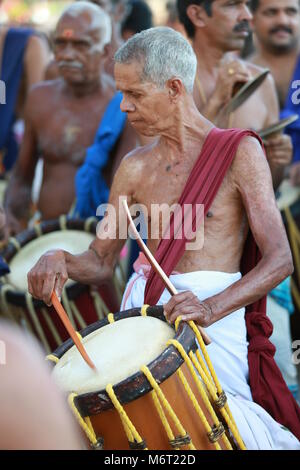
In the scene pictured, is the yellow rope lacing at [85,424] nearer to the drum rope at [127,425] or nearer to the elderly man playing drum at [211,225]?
the drum rope at [127,425]

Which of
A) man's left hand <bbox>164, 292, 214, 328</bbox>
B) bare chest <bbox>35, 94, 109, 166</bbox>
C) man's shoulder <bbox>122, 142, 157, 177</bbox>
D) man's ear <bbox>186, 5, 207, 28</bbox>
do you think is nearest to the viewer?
man's left hand <bbox>164, 292, 214, 328</bbox>

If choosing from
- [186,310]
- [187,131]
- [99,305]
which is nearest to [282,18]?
[99,305]

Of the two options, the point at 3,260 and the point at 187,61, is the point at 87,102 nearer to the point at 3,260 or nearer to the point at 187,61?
the point at 3,260

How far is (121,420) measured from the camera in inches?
101

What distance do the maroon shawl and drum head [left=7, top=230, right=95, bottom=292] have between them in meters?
1.12

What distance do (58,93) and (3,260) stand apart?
4.83 ft

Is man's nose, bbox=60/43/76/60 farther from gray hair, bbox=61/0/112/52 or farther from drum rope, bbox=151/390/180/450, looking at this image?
drum rope, bbox=151/390/180/450

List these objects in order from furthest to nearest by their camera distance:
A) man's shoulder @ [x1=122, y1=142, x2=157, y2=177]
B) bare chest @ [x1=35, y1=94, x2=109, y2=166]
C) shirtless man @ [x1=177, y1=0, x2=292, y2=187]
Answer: bare chest @ [x1=35, y1=94, x2=109, y2=166] < shirtless man @ [x1=177, y1=0, x2=292, y2=187] < man's shoulder @ [x1=122, y1=142, x2=157, y2=177]

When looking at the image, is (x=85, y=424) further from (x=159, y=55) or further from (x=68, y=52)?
(x=68, y=52)

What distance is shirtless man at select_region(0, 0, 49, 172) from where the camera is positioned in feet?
21.7

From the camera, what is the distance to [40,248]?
170 inches

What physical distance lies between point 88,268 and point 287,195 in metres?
1.98

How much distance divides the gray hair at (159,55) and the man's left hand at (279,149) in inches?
49.4

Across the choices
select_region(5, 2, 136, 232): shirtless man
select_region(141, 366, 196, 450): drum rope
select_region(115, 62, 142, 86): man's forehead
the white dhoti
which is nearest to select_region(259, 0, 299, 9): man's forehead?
select_region(5, 2, 136, 232): shirtless man
